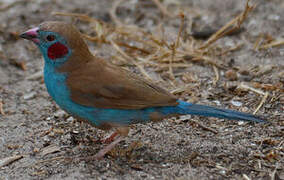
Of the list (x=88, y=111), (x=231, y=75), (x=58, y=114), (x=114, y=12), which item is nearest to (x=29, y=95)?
(x=58, y=114)

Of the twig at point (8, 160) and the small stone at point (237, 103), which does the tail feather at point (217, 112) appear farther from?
the twig at point (8, 160)

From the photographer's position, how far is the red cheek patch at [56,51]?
11.9 feet

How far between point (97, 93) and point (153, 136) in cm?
74

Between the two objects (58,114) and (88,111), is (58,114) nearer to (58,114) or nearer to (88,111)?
(58,114)

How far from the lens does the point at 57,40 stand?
3.61 m

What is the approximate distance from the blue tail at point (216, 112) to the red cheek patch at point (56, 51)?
1.03 metres

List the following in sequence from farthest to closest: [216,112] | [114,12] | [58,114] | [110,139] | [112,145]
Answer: [114,12] < [58,114] < [110,139] < [112,145] < [216,112]

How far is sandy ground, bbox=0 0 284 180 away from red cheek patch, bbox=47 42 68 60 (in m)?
0.76

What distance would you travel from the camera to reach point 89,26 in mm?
6504

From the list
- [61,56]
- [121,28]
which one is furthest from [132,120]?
[121,28]

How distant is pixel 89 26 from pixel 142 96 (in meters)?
3.14

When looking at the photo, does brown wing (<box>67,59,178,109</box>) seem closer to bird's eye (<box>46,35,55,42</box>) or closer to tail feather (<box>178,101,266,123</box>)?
tail feather (<box>178,101,266,123</box>)

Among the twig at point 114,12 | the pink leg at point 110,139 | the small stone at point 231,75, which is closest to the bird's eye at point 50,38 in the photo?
the pink leg at point 110,139

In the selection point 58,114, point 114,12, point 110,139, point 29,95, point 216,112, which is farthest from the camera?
point 114,12
